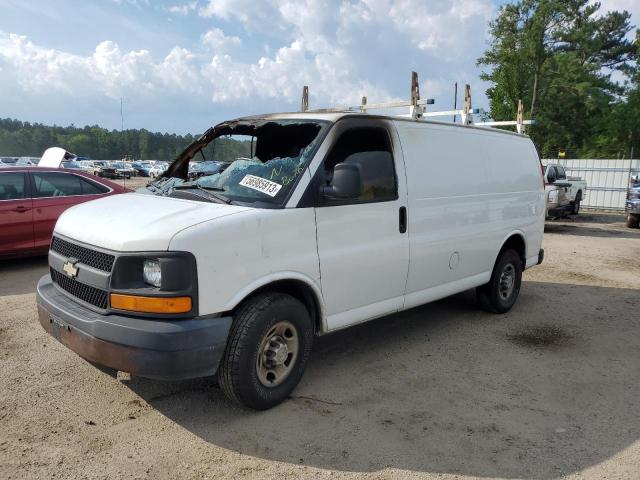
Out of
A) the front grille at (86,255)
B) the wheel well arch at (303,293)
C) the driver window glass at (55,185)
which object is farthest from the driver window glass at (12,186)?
the wheel well arch at (303,293)

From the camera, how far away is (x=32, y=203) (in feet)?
25.9

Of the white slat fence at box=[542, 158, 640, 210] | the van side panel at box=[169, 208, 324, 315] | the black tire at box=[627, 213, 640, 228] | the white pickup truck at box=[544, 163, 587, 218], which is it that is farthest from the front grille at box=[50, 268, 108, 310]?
the white slat fence at box=[542, 158, 640, 210]

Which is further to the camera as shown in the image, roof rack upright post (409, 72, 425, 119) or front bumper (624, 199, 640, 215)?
front bumper (624, 199, 640, 215)

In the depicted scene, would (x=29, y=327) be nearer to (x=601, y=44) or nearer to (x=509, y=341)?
(x=509, y=341)

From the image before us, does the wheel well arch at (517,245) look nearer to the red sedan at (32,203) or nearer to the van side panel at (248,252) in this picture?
the van side panel at (248,252)

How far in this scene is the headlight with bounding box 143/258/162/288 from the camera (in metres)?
3.12

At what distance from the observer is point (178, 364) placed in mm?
3086

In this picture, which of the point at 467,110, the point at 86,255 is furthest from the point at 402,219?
the point at 467,110

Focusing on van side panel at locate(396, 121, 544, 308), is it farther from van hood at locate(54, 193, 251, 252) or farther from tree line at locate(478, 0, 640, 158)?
tree line at locate(478, 0, 640, 158)

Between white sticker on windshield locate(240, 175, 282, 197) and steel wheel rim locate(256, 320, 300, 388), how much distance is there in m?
0.90

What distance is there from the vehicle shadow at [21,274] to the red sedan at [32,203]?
10.5 inches

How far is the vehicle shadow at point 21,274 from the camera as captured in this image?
6.77 meters

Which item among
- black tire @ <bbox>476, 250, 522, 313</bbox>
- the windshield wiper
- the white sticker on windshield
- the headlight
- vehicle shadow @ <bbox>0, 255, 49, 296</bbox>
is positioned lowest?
vehicle shadow @ <bbox>0, 255, 49, 296</bbox>

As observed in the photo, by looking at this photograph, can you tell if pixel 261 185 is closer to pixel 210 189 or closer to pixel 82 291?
pixel 210 189
